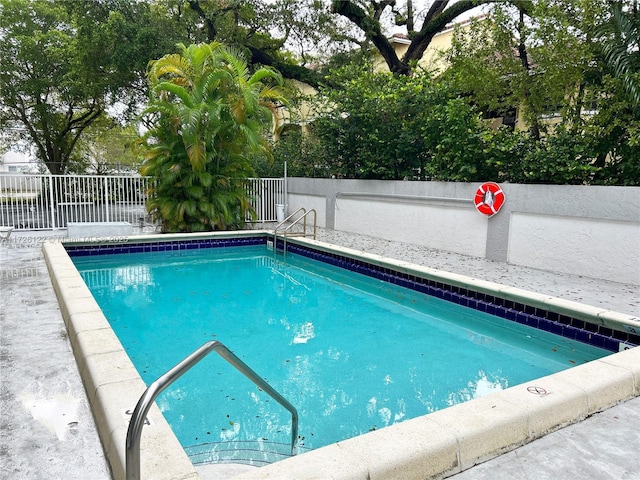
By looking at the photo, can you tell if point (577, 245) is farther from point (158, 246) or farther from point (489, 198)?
point (158, 246)

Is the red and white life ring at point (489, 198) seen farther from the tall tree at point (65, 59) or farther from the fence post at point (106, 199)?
the tall tree at point (65, 59)

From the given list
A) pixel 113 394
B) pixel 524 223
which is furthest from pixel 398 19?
pixel 113 394

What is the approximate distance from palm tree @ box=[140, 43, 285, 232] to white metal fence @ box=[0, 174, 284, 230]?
130cm

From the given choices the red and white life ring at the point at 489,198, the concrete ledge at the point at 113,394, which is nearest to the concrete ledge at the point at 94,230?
→ the concrete ledge at the point at 113,394

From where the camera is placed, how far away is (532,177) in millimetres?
7062

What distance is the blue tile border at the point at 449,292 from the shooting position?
4348 millimetres

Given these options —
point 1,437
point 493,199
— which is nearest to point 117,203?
point 493,199

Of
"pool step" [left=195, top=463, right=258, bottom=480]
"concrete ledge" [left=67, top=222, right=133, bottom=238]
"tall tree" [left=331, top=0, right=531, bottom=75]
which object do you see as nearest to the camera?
"pool step" [left=195, top=463, right=258, bottom=480]

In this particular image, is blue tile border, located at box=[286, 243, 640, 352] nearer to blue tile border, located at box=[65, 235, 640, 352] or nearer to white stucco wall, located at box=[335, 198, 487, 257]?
blue tile border, located at box=[65, 235, 640, 352]

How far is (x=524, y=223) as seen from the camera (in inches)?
279

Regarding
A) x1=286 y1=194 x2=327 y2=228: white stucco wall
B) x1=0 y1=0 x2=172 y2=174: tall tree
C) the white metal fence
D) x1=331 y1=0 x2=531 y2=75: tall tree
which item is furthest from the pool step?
x1=0 y1=0 x2=172 y2=174: tall tree

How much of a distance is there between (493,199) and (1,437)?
699 cm

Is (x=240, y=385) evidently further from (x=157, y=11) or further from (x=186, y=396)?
(x=157, y=11)

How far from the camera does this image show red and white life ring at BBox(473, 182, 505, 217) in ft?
24.2
